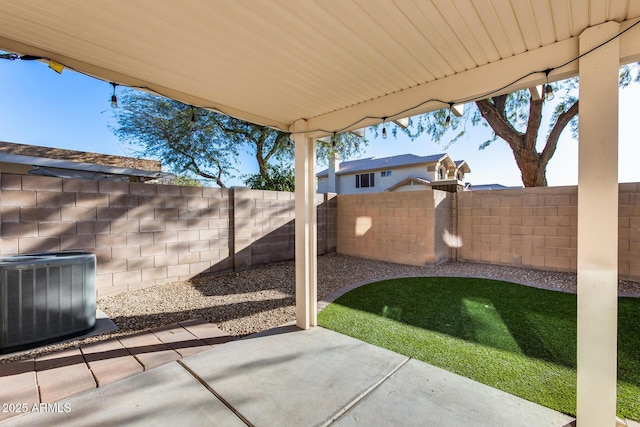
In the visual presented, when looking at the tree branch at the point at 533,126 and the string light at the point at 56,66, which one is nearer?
the string light at the point at 56,66

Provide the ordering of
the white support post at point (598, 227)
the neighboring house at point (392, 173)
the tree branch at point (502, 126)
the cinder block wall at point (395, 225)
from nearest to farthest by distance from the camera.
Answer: the white support post at point (598, 227), the cinder block wall at point (395, 225), the tree branch at point (502, 126), the neighboring house at point (392, 173)

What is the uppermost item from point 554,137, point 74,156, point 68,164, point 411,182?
point 554,137

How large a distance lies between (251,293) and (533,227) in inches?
225

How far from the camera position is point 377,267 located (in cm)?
629

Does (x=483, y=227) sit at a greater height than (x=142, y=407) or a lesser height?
greater

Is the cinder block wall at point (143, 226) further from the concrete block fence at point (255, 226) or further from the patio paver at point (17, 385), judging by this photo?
the patio paver at point (17, 385)

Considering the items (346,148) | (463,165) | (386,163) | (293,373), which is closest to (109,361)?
(293,373)

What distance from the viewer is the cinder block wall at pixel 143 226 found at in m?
3.51

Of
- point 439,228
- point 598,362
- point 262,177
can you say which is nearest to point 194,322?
point 598,362

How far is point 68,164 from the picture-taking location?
269 inches

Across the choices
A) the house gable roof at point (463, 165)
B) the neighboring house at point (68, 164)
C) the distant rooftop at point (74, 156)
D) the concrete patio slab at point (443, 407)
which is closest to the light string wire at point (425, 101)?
the concrete patio slab at point (443, 407)

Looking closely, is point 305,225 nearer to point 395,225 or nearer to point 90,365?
point 90,365

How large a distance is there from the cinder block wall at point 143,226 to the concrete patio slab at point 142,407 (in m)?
2.63

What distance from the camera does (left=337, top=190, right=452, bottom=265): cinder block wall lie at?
626 cm
